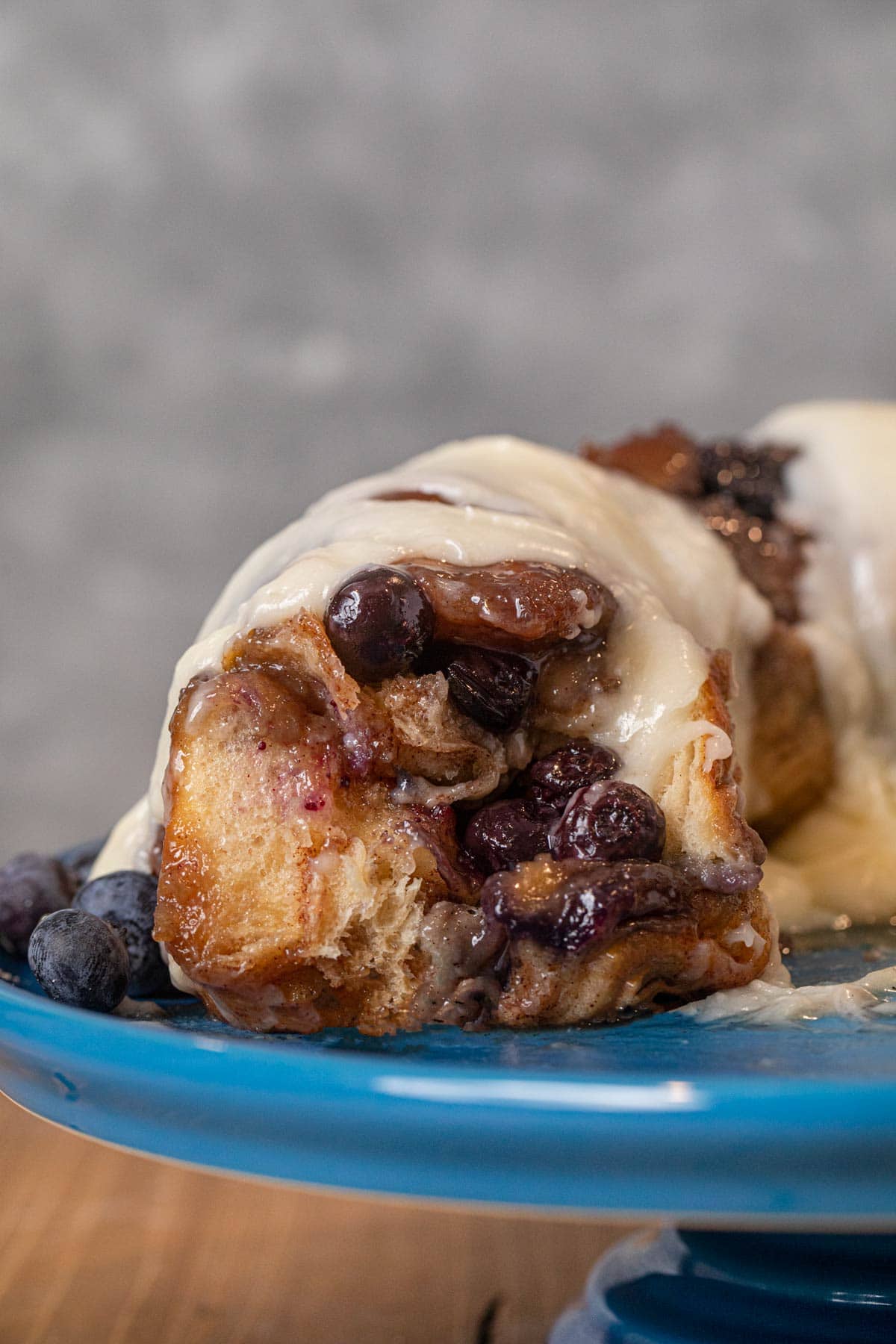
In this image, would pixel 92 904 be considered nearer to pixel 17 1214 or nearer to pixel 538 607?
pixel 538 607

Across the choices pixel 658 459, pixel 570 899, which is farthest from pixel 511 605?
pixel 658 459

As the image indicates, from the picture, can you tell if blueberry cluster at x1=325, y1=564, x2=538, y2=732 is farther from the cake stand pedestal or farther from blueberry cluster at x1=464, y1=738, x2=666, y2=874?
the cake stand pedestal

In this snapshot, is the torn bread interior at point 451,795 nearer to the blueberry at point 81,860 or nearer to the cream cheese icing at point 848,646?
the blueberry at point 81,860

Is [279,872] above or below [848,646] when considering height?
below

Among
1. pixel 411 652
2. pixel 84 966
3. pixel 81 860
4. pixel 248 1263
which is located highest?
pixel 411 652

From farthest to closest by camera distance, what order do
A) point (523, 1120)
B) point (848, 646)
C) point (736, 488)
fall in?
point (736, 488) → point (848, 646) → point (523, 1120)

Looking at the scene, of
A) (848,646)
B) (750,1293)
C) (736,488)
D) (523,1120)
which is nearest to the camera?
(523,1120)

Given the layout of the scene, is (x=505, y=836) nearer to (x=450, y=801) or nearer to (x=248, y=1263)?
(x=450, y=801)

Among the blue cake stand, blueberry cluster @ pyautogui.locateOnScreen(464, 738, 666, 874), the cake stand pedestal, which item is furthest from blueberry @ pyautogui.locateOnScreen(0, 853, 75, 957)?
the cake stand pedestal
